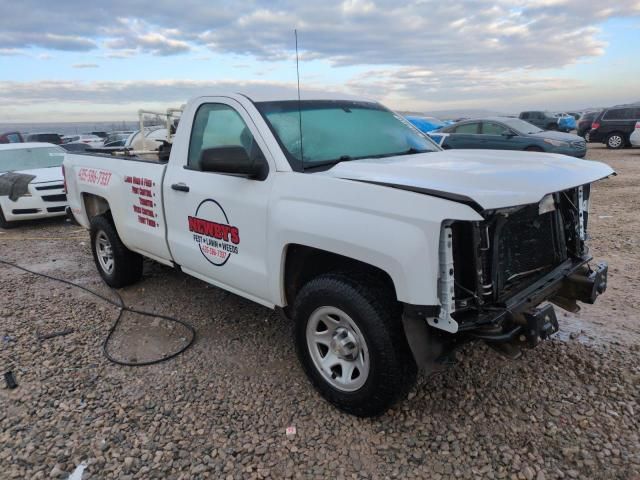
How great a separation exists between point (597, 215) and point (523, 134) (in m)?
5.82

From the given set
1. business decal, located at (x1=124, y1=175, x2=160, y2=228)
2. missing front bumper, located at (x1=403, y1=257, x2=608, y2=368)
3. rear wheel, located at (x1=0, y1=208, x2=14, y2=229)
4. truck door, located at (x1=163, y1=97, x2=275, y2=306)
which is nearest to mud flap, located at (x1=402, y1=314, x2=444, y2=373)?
missing front bumper, located at (x1=403, y1=257, x2=608, y2=368)

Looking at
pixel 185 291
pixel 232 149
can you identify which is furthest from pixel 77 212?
pixel 232 149

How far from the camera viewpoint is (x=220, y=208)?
351 cm

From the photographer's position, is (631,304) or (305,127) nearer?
(305,127)

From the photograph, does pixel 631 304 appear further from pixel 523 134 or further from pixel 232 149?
pixel 523 134

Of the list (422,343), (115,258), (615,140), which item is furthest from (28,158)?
(615,140)

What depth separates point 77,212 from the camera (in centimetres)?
566

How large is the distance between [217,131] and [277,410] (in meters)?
2.08

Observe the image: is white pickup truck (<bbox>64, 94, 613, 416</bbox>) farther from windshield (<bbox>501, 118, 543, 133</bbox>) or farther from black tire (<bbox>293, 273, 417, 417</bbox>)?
windshield (<bbox>501, 118, 543, 133</bbox>)

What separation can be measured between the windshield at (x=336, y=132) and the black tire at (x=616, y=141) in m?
19.4

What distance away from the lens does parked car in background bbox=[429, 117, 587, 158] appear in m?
12.9

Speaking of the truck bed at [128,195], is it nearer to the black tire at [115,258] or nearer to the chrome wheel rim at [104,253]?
the black tire at [115,258]

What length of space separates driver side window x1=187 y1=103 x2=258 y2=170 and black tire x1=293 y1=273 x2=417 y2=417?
115 centimetres

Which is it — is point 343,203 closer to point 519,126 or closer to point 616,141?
point 519,126
